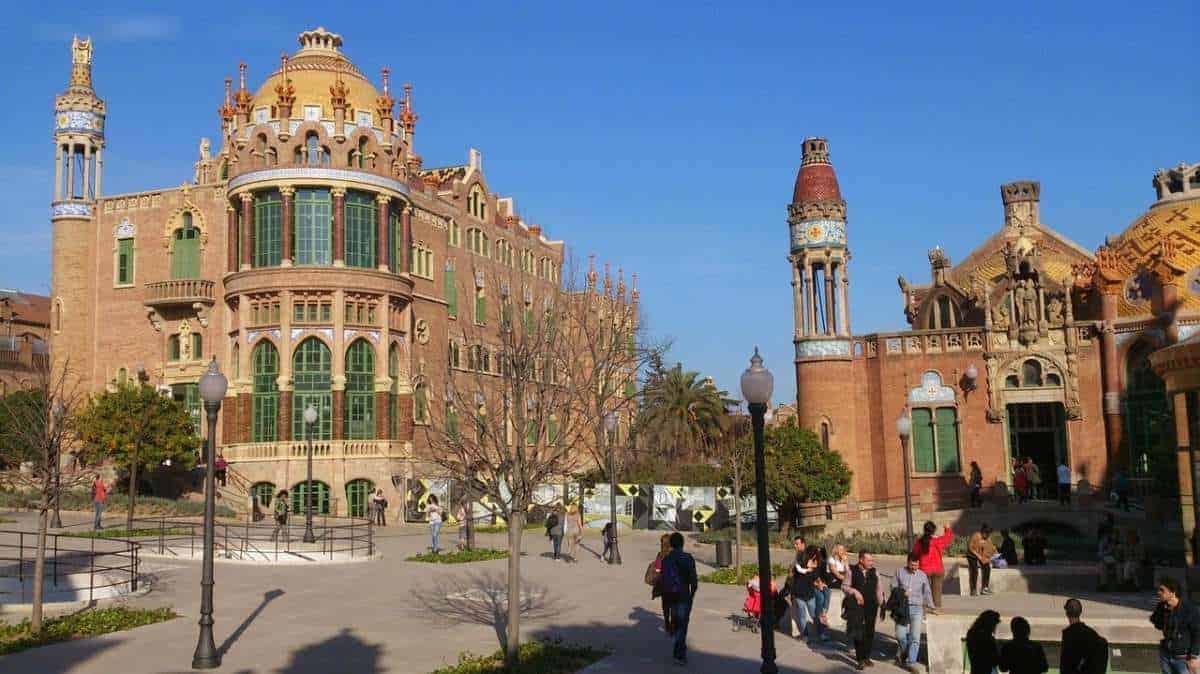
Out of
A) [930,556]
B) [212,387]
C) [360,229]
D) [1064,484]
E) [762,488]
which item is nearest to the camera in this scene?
[762,488]

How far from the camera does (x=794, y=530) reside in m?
35.8

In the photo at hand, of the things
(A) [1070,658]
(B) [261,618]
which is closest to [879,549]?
(B) [261,618]

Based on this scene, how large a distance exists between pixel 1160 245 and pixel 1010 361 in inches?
239

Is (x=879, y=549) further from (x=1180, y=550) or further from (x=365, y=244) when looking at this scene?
(x=365, y=244)

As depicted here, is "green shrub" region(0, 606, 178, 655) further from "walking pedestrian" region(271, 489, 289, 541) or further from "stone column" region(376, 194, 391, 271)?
"stone column" region(376, 194, 391, 271)

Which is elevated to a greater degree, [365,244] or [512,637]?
[365,244]

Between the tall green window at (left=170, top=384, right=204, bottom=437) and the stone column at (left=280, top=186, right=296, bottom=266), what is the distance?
26.1 ft

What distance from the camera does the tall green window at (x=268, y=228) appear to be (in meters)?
43.4

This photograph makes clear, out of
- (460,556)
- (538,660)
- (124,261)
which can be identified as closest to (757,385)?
(538,660)

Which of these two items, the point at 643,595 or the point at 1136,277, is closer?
the point at 643,595

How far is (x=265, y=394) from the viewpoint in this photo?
1703 inches

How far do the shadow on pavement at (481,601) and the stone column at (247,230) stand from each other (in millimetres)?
24208

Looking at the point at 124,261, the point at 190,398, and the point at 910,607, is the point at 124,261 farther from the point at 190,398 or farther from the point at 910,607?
the point at 910,607

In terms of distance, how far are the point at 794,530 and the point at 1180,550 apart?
12.2 meters
